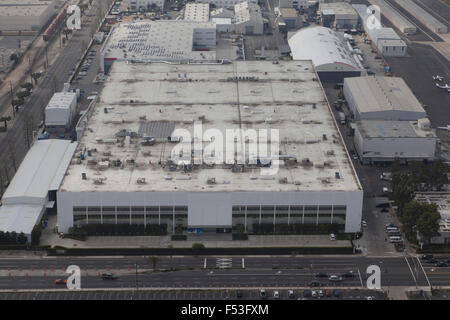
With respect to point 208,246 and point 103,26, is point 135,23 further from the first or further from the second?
point 208,246

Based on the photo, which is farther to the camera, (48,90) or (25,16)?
(25,16)

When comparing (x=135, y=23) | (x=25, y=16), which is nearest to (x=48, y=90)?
(x=135, y=23)

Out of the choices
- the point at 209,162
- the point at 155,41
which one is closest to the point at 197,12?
the point at 155,41

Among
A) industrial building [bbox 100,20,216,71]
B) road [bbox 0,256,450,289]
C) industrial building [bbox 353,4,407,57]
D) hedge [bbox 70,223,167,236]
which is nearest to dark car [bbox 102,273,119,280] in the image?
road [bbox 0,256,450,289]

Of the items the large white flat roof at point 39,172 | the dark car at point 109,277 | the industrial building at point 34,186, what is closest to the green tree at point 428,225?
the dark car at point 109,277

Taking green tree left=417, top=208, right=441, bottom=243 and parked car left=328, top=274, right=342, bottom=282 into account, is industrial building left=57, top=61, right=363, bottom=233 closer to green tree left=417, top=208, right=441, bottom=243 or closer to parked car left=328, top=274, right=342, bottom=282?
green tree left=417, top=208, right=441, bottom=243

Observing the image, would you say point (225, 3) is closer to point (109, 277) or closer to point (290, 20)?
point (290, 20)
